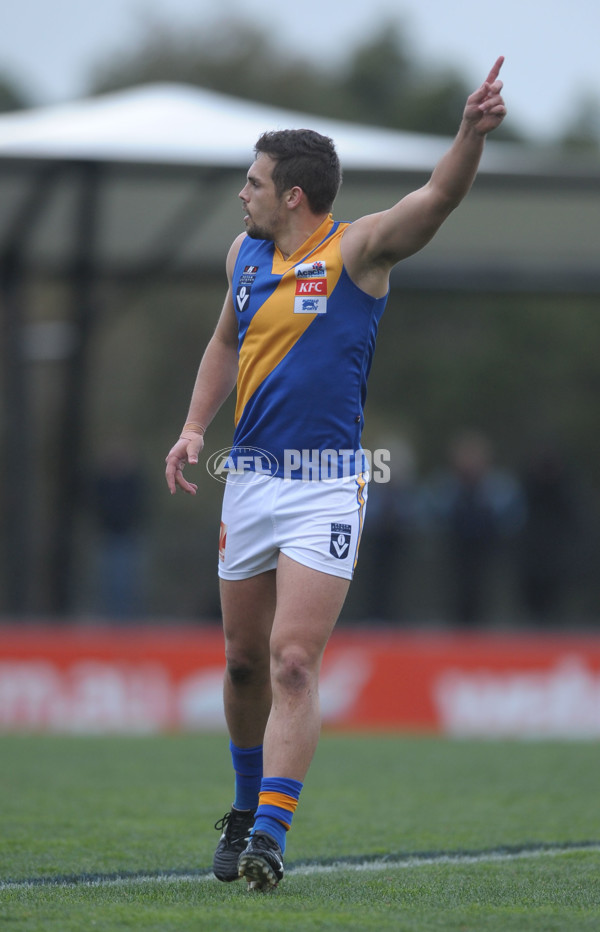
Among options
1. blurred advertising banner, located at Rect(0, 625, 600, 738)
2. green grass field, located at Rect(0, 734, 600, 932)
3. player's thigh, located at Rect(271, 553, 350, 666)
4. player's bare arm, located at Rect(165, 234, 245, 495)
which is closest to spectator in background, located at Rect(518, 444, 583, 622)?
blurred advertising banner, located at Rect(0, 625, 600, 738)

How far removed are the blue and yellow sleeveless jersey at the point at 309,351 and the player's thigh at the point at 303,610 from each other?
32 cm

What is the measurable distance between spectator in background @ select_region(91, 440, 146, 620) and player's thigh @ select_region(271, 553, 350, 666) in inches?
378

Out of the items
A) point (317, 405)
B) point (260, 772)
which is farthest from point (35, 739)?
point (317, 405)

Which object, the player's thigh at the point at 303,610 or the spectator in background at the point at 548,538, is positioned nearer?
the player's thigh at the point at 303,610

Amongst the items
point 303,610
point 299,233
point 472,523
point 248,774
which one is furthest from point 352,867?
point 472,523

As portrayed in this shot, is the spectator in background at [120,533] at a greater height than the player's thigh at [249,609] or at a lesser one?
lesser

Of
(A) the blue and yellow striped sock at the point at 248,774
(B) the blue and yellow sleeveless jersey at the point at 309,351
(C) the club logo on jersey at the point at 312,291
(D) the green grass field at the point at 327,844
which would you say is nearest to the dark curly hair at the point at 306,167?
(B) the blue and yellow sleeveless jersey at the point at 309,351

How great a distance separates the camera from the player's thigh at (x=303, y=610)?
4094 mm

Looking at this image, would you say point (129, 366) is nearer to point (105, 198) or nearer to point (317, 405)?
point (105, 198)

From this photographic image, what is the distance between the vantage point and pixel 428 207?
156 inches

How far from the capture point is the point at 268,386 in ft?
14.0

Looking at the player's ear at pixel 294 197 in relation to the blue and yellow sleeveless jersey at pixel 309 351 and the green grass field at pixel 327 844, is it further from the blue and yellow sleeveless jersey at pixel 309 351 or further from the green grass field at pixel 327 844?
the green grass field at pixel 327 844

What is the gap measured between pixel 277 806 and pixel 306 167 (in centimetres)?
197

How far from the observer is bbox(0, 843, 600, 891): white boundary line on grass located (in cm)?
422
